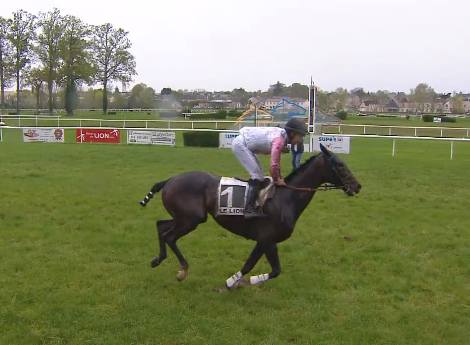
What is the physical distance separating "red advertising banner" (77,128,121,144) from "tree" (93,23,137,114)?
120 ft

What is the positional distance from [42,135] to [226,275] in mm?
20348

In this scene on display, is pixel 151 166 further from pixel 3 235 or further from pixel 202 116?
pixel 202 116

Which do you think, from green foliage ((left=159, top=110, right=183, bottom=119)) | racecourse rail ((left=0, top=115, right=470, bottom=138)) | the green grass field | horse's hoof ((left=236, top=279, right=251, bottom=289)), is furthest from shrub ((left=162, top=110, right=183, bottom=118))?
horse's hoof ((left=236, top=279, right=251, bottom=289))

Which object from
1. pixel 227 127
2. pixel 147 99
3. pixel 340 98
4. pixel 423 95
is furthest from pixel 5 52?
pixel 423 95

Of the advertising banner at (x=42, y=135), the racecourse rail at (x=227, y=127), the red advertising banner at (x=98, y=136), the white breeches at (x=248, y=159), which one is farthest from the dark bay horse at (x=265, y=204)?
the racecourse rail at (x=227, y=127)

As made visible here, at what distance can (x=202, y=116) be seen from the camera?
155 ft

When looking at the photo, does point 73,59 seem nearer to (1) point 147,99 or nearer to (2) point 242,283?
(1) point 147,99

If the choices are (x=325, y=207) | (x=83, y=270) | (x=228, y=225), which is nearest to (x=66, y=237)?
(x=83, y=270)

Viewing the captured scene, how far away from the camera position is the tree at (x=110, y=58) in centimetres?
5881

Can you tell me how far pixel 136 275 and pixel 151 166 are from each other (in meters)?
9.30

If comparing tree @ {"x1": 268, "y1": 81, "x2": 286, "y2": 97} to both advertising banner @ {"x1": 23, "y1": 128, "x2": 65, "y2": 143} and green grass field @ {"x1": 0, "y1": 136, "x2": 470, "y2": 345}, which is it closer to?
advertising banner @ {"x1": 23, "y1": 128, "x2": 65, "y2": 143}

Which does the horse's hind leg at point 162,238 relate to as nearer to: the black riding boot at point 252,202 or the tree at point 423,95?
the black riding boot at point 252,202

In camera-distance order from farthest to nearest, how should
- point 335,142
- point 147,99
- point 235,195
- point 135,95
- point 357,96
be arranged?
point 357,96, point 135,95, point 147,99, point 335,142, point 235,195

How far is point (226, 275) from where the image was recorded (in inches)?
244
